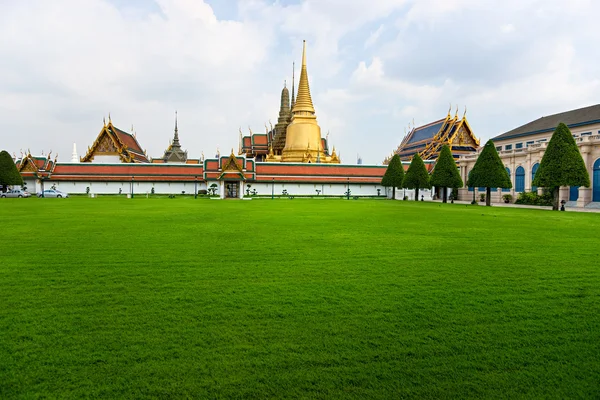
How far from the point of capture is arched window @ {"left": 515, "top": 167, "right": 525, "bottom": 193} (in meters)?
38.8

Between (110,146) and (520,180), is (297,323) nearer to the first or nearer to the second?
(520,180)

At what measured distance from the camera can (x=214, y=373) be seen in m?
3.39

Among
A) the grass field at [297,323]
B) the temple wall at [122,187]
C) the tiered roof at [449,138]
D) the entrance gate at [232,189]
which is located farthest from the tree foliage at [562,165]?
the temple wall at [122,187]

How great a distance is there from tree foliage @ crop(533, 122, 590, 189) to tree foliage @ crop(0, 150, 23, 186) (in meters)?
48.1

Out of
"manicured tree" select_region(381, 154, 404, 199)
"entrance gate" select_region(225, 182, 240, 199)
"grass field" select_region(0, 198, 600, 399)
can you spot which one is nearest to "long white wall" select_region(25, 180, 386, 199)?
"entrance gate" select_region(225, 182, 240, 199)

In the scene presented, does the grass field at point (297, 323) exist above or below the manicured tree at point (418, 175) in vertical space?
below

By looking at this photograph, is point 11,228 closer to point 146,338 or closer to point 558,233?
point 146,338

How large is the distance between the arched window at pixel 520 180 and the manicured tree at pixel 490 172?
21.9 feet

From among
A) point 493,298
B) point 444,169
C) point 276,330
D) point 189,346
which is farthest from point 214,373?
point 444,169

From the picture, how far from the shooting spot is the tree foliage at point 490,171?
3297 cm

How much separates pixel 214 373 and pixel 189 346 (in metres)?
0.58

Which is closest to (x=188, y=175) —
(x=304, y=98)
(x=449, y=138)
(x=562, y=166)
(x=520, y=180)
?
(x=304, y=98)

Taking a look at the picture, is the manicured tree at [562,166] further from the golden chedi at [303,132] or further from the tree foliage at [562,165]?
the golden chedi at [303,132]

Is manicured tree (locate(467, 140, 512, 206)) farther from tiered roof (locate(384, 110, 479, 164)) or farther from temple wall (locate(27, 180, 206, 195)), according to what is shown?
temple wall (locate(27, 180, 206, 195))
